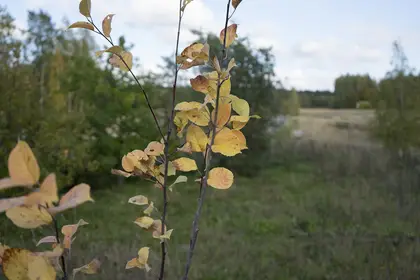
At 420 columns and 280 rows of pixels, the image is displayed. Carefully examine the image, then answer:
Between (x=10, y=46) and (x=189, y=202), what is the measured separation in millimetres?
3969

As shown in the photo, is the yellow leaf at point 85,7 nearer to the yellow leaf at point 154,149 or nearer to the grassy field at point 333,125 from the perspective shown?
the yellow leaf at point 154,149

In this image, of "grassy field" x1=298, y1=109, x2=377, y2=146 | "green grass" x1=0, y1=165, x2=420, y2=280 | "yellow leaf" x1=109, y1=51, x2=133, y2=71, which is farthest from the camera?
"grassy field" x1=298, y1=109, x2=377, y2=146

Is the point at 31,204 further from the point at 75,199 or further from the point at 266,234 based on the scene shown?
the point at 266,234

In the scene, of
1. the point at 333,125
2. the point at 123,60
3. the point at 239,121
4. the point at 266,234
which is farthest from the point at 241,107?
the point at 333,125

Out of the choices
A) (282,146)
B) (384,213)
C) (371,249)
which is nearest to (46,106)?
(371,249)

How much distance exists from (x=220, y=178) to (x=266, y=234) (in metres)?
5.40

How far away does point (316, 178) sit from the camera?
1049 centimetres

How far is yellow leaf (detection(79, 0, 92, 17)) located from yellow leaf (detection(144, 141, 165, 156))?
32 centimetres

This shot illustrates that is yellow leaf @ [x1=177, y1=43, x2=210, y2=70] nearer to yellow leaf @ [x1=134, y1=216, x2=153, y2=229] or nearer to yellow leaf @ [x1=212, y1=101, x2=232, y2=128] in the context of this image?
yellow leaf @ [x1=212, y1=101, x2=232, y2=128]

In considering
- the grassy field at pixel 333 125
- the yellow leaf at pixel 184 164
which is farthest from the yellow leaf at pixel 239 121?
the grassy field at pixel 333 125

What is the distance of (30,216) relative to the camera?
0.67m

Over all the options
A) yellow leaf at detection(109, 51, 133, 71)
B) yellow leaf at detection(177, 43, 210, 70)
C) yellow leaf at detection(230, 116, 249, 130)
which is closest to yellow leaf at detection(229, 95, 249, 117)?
yellow leaf at detection(230, 116, 249, 130)

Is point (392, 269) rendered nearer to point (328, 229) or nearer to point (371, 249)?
point (371, 249)

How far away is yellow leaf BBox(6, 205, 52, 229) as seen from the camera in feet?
2.16
